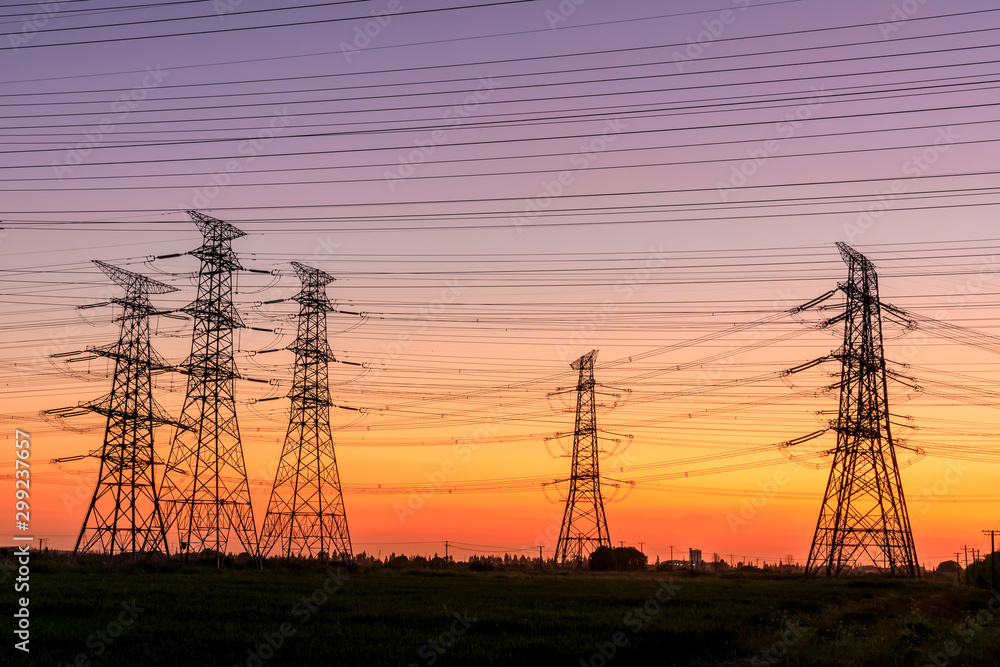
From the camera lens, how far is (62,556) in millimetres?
Result: 67125

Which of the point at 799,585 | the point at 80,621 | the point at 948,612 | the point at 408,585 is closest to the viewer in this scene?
the point at 80,621

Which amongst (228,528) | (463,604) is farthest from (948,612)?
(228,528)

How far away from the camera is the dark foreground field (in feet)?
81.7

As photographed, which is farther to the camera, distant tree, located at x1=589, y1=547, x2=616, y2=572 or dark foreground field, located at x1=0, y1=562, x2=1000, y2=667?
distant tree, located at x1=589, y1=547, x2=616, y2=572

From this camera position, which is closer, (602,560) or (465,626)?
(465,626)

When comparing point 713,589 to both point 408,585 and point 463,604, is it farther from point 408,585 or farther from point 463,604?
point 463,604

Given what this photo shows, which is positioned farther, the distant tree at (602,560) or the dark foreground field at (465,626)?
the distant tree at (602,560)

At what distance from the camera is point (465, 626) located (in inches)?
1211

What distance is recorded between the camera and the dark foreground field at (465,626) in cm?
2491

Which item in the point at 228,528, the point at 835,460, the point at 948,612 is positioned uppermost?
the point at 835,460

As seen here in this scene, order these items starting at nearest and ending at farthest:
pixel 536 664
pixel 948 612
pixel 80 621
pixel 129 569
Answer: pixel 536 664
pixel 80 621
pixel 948 612
pixel 129 569

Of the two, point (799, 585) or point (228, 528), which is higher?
point (228, 528)

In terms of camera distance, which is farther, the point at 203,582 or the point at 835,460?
the point at 835,460

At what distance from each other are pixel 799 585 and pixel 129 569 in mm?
43990
